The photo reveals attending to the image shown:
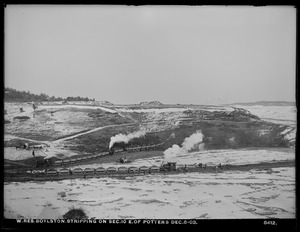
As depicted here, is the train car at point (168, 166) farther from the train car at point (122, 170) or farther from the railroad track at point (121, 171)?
the train car at point (122, 170)

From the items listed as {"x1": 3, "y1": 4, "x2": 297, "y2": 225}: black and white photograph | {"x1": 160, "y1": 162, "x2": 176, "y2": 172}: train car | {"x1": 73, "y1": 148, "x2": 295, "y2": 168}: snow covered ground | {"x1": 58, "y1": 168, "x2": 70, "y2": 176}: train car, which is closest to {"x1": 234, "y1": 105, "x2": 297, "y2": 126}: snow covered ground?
{"x1": 3, "y1": 4, "x2": 297, "y2": 225}: black and white photograph

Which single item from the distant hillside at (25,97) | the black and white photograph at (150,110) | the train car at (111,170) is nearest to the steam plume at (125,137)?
the black and white photograph at (150,110)

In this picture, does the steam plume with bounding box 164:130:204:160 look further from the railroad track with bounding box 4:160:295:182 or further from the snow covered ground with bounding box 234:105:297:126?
the snow covered ground with bounding box 234:105:297:126

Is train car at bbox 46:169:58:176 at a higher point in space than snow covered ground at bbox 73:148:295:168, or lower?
lower

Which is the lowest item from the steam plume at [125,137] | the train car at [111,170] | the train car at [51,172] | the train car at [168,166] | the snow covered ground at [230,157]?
the train car at [51,172]

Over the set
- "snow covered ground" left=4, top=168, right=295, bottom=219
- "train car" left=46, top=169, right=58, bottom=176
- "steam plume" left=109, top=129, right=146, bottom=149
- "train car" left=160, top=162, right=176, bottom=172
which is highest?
"steam plume" left=109, top=129, right=146, bottom=149

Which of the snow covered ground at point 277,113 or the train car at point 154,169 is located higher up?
the snow covered ground at point 277,113
